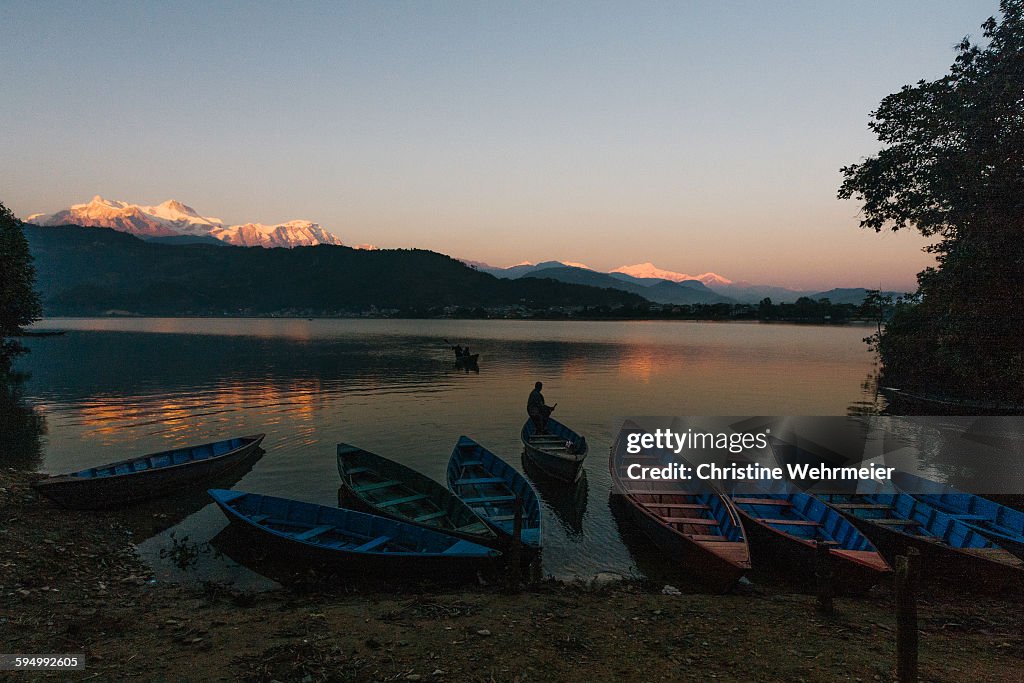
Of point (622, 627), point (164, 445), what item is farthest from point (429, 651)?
point (164, 445)

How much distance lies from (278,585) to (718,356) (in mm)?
83907

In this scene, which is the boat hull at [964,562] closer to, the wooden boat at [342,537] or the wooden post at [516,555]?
the wooden post at [516,555]

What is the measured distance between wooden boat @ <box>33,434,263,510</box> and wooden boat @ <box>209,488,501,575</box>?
4.83 m

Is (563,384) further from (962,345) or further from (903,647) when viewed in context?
(903,647)

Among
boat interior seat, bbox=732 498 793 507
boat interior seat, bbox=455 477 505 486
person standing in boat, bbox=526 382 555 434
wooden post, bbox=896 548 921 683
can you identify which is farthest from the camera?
person standing in boat, bbox=526 382 555 434

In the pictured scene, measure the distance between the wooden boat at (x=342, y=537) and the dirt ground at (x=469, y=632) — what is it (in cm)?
79

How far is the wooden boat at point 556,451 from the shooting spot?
20.2 metres

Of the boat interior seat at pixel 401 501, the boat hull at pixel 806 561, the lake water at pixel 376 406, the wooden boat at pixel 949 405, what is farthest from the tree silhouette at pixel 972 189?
the boat interior seat at pixel 401 501

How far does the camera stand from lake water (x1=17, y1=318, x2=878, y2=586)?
54.9 feet

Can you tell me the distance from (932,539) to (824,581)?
190 inches

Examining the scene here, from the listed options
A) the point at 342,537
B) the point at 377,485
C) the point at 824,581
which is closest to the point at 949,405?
the point at 824,581

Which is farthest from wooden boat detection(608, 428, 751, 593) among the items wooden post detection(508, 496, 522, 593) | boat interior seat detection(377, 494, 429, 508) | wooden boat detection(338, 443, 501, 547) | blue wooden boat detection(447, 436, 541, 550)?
boat interior seat detection(377, 494, 429, 508)

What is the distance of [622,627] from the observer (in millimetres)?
9977

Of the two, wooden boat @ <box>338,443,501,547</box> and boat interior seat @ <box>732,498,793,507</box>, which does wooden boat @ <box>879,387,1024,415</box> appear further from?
wooden boat @ <box>338,443,501,547</box>
